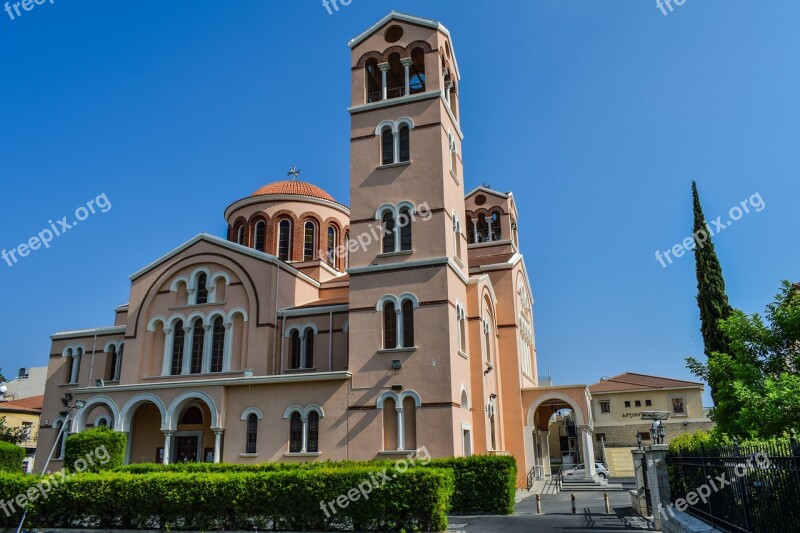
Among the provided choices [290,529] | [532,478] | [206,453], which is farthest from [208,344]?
[532,478]

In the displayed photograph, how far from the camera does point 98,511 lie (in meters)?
15.0

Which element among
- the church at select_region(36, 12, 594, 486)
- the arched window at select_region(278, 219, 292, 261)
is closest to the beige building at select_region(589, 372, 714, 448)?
the church at select_region(36, 12, 594, 486)

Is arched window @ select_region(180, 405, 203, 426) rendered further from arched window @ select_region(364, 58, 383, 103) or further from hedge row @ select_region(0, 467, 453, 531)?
arched window @ select_region(364, 58, 383, 103)

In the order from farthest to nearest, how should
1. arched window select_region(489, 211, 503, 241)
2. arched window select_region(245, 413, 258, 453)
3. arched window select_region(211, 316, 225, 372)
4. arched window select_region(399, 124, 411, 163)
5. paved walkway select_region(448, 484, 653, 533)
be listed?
arched window select_region(489, 211, 503, 241), arched window select_region(211, 316, 225, 372), arched window select_region(399, 124, 411, 163), arched window select_region(245, 413, 258, 453), paved walkway select_region(448, 484, 653, 533)

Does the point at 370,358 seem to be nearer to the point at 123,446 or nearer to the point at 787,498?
the point at 123,446

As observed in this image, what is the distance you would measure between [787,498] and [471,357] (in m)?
17.6

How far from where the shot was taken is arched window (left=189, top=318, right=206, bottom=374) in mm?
25828

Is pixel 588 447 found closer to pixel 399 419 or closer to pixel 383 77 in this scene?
pixel 399 419

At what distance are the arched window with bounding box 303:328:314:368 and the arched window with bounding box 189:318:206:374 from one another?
4.45 meters

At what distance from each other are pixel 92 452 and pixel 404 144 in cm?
1550

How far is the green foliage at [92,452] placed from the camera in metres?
18.8

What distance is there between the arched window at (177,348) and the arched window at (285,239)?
278 inches

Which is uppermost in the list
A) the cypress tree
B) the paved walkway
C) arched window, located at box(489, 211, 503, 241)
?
arched window, located at box(489, 211, 503, 241)

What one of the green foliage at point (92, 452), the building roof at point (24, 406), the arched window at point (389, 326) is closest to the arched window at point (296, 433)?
the arched window at point (389, 326)
